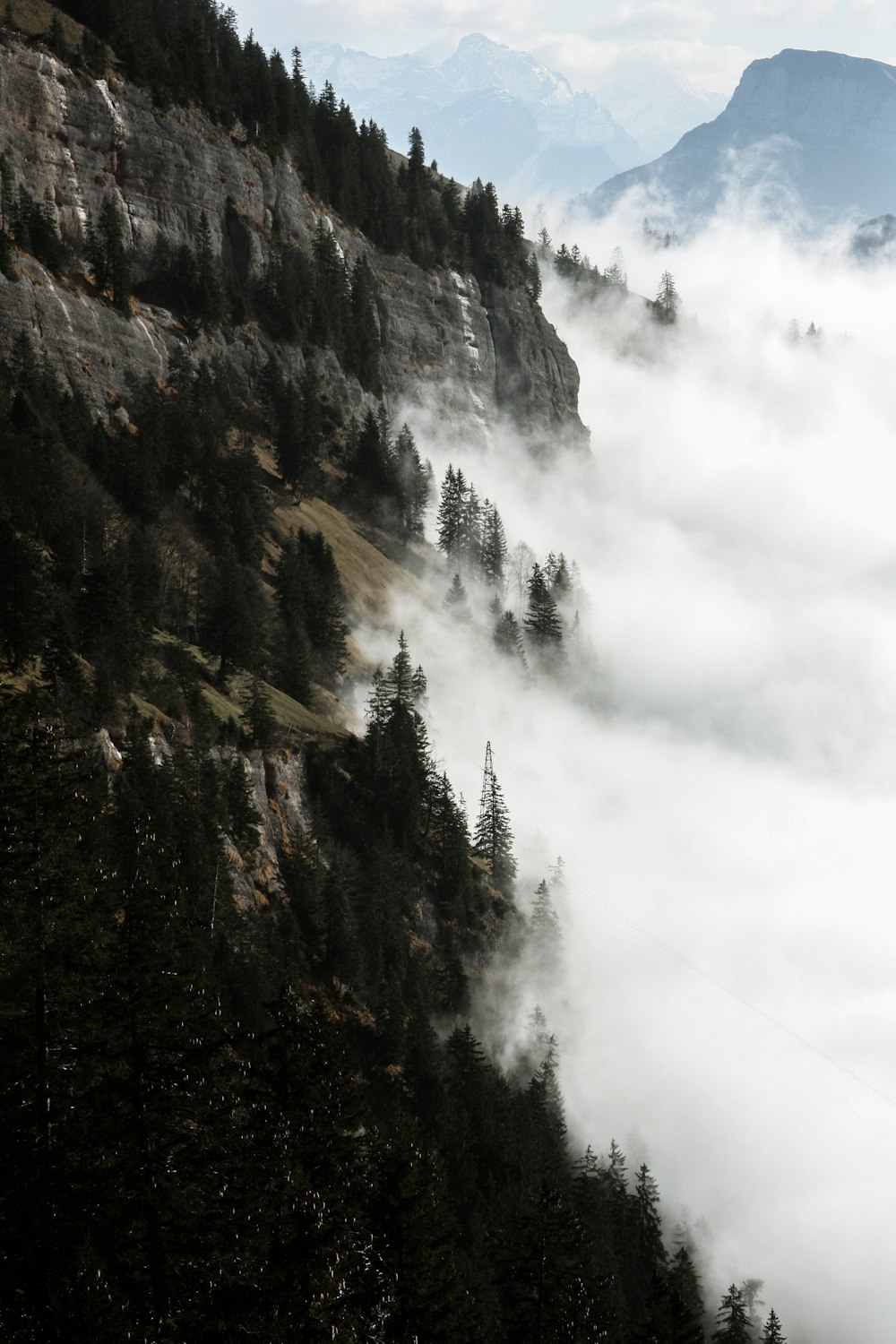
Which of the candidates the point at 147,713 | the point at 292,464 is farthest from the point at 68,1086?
the point at 292,464

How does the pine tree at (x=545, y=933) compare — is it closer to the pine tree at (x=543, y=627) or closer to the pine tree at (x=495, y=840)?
the pine tree at (x=495, y=840)

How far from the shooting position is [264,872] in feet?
233

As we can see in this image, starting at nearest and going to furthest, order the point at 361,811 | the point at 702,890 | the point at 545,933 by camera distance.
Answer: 1. the point at 361,811
2. the point at 545,933
3. the point at 702,890

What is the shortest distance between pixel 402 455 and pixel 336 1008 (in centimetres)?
8374

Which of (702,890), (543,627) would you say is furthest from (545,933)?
(543,627)

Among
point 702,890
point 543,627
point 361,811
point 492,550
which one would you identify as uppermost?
point 492,550

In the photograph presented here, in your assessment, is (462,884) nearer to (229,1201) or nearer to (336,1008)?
(336,1008)

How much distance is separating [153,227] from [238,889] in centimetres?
8102

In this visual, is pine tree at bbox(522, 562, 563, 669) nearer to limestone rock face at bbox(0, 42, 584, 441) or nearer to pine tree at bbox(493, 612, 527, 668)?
pine tree at bbox(493, 612, 527, 668)

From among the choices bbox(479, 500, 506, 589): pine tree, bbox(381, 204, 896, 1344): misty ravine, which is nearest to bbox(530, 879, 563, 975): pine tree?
bbox(381, 204, 896, 1344): misty ravine

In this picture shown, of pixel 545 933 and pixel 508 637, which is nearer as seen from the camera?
pixel 545 933

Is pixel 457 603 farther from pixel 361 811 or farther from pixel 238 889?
pixel 238 889

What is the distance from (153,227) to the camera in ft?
397

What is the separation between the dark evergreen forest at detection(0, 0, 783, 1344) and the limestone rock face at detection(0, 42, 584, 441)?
10.1 feet
